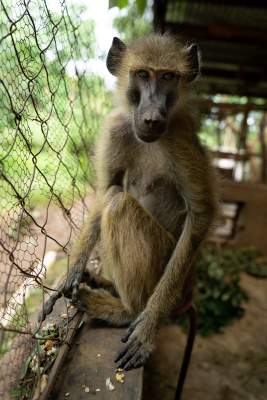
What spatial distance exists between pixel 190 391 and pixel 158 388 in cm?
35

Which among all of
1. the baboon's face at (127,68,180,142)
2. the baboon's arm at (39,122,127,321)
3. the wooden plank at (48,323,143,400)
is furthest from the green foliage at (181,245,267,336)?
the baboon's face at (127,68,180,142)

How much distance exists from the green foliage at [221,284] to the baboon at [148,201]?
8.52 feet

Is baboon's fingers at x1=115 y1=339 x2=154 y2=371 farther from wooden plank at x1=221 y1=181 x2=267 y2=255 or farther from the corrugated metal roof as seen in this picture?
wooden plank at x1=221 y1=181 x2=267 y2=255

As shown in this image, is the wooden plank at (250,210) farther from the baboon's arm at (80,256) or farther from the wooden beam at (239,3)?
the baboon's arm at (80,256)

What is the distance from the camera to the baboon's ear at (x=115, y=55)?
338cm

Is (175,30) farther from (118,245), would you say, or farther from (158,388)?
(158,388)

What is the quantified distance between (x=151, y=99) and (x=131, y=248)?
1027mm

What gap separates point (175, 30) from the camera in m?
6.20

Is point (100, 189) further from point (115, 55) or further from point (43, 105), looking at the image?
point (43, 105)

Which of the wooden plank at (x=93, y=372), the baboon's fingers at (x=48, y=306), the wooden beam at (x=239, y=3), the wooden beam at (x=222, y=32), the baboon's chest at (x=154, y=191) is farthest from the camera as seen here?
the wooden beam at (x=222, y=32)

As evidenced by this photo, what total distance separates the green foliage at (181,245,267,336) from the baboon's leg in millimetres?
2727

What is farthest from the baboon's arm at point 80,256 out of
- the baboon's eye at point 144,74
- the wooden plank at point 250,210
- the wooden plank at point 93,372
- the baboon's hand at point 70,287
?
the wooden plank at point 250,210

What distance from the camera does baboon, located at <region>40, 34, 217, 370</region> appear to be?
3.04 m

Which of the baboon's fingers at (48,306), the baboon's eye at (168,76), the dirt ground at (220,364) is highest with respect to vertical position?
the baboon's eye at (168,76)
